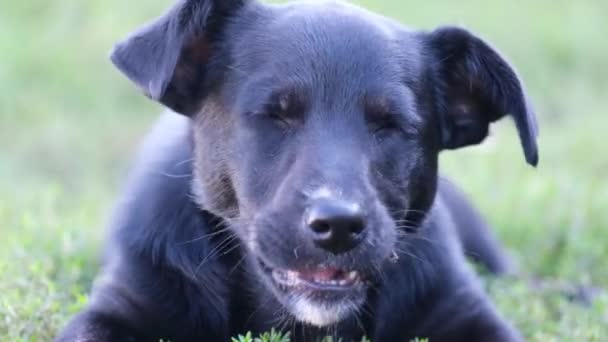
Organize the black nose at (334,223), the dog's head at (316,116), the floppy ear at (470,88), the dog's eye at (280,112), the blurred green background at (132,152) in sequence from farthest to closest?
the blurred green background at (132,152), the floppy ear at (470,88), the dog's eye at (280,112), the dog's head at (316,116), the black nose at (334,223)

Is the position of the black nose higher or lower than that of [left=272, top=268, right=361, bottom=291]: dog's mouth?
higher

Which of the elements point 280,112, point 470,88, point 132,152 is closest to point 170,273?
point 280,112

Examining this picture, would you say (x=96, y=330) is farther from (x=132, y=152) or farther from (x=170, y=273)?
(x=132, y=152)

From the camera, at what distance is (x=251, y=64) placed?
11.2 ft

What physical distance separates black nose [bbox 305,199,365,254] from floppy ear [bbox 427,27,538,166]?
770mm

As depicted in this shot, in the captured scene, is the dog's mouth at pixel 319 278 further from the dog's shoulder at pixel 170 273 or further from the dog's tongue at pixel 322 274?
the dog's shoulder at pixel 170 273

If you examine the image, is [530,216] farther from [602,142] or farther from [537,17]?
[537,17]

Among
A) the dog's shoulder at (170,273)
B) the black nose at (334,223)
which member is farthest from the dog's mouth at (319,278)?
the dog's shoulder at (170,273)

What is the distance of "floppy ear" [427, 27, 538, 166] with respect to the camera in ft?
11.7

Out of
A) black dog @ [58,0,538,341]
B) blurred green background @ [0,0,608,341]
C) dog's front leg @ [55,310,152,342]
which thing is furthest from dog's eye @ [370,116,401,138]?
blurred green background @ [0,0,608,341]

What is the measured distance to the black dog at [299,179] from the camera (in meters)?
3.18

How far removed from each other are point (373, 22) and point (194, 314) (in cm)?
112

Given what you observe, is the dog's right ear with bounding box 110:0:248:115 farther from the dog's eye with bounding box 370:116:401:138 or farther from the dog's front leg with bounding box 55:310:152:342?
the dog's front leg with bounding box 55:310:152:342

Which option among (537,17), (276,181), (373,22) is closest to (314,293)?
(276,181)
